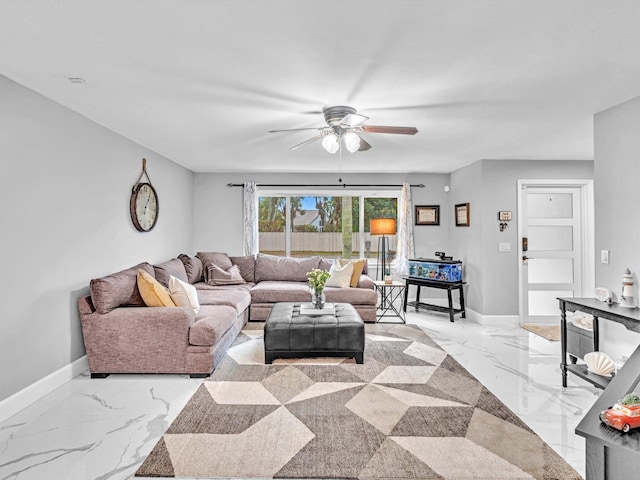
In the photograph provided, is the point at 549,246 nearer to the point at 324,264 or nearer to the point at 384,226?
the point at 384,226

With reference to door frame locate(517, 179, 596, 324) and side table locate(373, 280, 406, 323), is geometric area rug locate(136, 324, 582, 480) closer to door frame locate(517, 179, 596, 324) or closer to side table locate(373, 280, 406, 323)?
side table locate(373, 280, 406, 323)

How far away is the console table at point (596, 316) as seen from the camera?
2694 mm

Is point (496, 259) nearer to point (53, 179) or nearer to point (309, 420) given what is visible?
point (309, 420)

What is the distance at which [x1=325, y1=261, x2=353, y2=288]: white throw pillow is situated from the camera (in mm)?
5816

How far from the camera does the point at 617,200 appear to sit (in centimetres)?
322

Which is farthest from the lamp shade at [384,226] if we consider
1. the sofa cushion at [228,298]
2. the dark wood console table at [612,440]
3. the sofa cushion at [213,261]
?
the dark wood console table at [612,440]

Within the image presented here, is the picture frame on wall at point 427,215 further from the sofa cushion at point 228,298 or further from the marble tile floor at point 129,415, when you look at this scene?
the sofa cushion at point 228,298

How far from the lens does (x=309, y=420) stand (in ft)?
8.70

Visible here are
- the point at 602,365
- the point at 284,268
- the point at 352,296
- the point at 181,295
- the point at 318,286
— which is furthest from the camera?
the point at 284,268

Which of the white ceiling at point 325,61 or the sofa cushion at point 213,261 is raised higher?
the white ceiling at point 325,61

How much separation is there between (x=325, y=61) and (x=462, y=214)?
4.49m

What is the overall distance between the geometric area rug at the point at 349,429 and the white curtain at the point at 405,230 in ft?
10.3

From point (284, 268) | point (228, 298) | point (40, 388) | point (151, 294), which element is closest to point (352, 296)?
point (284, 268)

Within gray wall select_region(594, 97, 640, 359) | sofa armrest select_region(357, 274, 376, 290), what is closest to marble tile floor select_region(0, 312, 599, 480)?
gray wall select_region(594, 97, 640, 359)
